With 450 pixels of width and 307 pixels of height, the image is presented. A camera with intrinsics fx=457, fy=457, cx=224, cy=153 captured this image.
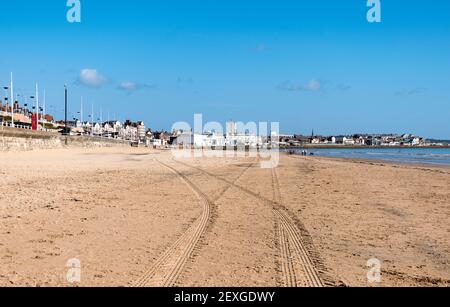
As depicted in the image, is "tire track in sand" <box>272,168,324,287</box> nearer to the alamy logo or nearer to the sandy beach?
the sandy beach

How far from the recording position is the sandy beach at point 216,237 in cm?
646

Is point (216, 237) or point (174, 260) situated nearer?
point (174, 260)

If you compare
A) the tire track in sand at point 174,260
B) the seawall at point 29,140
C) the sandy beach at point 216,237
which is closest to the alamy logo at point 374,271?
the sandy beach at point 216,237

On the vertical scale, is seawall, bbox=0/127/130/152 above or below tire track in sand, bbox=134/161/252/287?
above

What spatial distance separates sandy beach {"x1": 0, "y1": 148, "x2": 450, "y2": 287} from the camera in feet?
21.2

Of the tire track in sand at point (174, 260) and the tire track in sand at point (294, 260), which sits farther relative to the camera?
the tire track in sand at point (294, 260)

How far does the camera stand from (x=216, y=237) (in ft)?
29.6

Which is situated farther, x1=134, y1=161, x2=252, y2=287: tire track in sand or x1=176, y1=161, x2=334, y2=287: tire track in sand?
x1=176, y1=161, x2=334, y2=287: tire track in sand

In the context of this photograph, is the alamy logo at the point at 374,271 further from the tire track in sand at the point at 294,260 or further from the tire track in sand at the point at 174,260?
the tire track in sand at the point at 174,260

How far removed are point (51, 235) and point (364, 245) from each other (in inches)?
237

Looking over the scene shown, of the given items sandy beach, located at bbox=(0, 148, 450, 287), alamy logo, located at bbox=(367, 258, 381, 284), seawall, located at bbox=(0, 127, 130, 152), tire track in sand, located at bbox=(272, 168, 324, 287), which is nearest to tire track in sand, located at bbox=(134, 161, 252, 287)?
sandy beach, located at bbox=(0, 148, 450, 287)

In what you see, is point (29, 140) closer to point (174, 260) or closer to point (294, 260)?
point (174, 260)

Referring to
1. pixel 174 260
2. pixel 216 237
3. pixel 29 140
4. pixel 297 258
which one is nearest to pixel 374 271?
pixel 297 258
